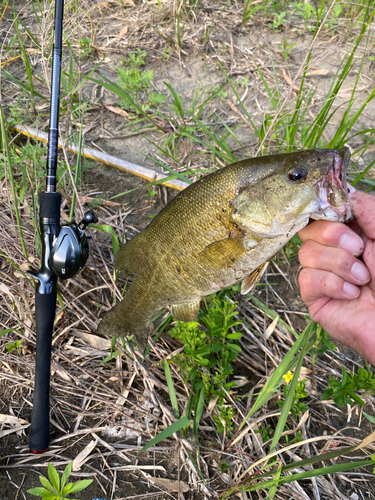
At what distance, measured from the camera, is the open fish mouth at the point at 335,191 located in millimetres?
1628

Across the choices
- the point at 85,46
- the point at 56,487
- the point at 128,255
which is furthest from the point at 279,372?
the point at 85,46

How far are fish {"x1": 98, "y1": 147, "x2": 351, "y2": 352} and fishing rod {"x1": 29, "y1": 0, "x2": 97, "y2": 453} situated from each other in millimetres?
460

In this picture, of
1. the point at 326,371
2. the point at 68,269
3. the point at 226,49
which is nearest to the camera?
the point at 68,269

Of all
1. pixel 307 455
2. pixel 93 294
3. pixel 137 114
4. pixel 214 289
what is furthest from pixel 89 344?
pixel 137 114

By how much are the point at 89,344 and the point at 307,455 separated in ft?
5.37

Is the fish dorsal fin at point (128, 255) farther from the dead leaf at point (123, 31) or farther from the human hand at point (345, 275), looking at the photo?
the dead leaf at point (123, 31)

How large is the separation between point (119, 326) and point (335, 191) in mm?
1423

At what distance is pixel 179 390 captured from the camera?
2545mm

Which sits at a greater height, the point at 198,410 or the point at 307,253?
the point at 307,253

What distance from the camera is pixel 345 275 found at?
192 cm

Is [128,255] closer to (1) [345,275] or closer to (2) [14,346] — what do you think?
(2) [14,346]

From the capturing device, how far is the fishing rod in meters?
2.13

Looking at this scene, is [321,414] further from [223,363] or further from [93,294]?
[93,294]

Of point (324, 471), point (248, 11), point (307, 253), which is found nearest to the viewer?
point (324, 471)
